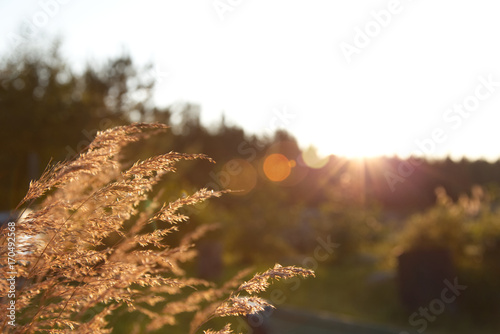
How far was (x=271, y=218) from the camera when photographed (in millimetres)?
16797

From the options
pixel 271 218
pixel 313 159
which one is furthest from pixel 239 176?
pixel 313 159

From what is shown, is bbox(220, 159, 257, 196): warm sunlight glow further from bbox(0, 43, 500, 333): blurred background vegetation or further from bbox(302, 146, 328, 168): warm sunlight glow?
bbox(302, 146, 328, 168): warm sunlight glow

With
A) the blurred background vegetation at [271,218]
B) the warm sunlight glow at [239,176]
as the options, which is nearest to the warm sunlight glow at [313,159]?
the blurred background vegetation at [271,218]

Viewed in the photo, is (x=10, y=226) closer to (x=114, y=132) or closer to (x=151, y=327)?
(x=114, y=132)

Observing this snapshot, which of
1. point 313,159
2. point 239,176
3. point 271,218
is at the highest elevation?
point 313,159

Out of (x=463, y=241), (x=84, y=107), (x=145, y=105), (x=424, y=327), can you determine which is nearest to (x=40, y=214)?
(x=424, y=327)

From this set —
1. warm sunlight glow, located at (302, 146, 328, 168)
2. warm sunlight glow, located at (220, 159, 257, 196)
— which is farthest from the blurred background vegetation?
warm sunlight glow, located at (302, 146, 328, 168)

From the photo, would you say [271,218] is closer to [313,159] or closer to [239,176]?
[239,176]

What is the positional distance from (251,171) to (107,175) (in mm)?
19246

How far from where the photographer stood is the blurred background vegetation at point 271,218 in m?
9.56

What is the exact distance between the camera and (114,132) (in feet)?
7.21

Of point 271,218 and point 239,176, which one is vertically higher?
point 239,176

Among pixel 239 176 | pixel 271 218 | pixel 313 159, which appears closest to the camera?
pixel 271 218

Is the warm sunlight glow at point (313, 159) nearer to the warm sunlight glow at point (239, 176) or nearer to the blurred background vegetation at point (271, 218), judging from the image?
the blurred background vegetation at point (271, 218)
